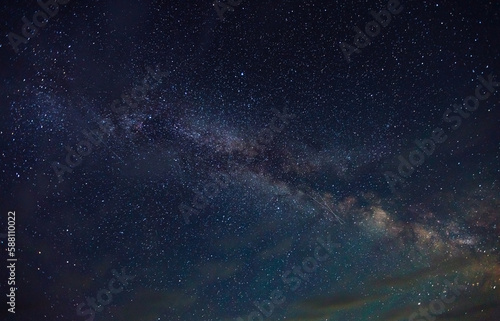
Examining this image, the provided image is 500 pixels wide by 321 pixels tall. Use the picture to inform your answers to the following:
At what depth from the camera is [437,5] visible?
444cm

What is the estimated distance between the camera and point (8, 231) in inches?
220

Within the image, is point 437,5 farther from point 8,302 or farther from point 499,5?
point 8,302

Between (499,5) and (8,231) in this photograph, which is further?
(8,231)

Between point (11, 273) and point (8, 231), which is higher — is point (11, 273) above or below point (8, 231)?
below

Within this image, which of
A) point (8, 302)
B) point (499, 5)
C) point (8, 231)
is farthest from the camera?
point (8, 302)

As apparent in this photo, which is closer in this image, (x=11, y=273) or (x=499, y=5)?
(x=499, y=5)

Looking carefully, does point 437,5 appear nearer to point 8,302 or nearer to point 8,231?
point 8,231

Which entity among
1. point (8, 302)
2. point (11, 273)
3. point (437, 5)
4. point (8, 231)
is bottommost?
point (437, 5)

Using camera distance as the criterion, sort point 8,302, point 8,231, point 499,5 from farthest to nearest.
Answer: point 8,302 → point 8,231 → point 499,5

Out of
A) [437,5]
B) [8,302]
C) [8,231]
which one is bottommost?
[437,5]

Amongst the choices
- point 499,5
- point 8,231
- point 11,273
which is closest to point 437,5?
point 499,5

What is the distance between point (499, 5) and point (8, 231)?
33.6 feet

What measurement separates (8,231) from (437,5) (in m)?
9.31

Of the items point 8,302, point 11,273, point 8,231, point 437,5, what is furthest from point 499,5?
point 8,302
